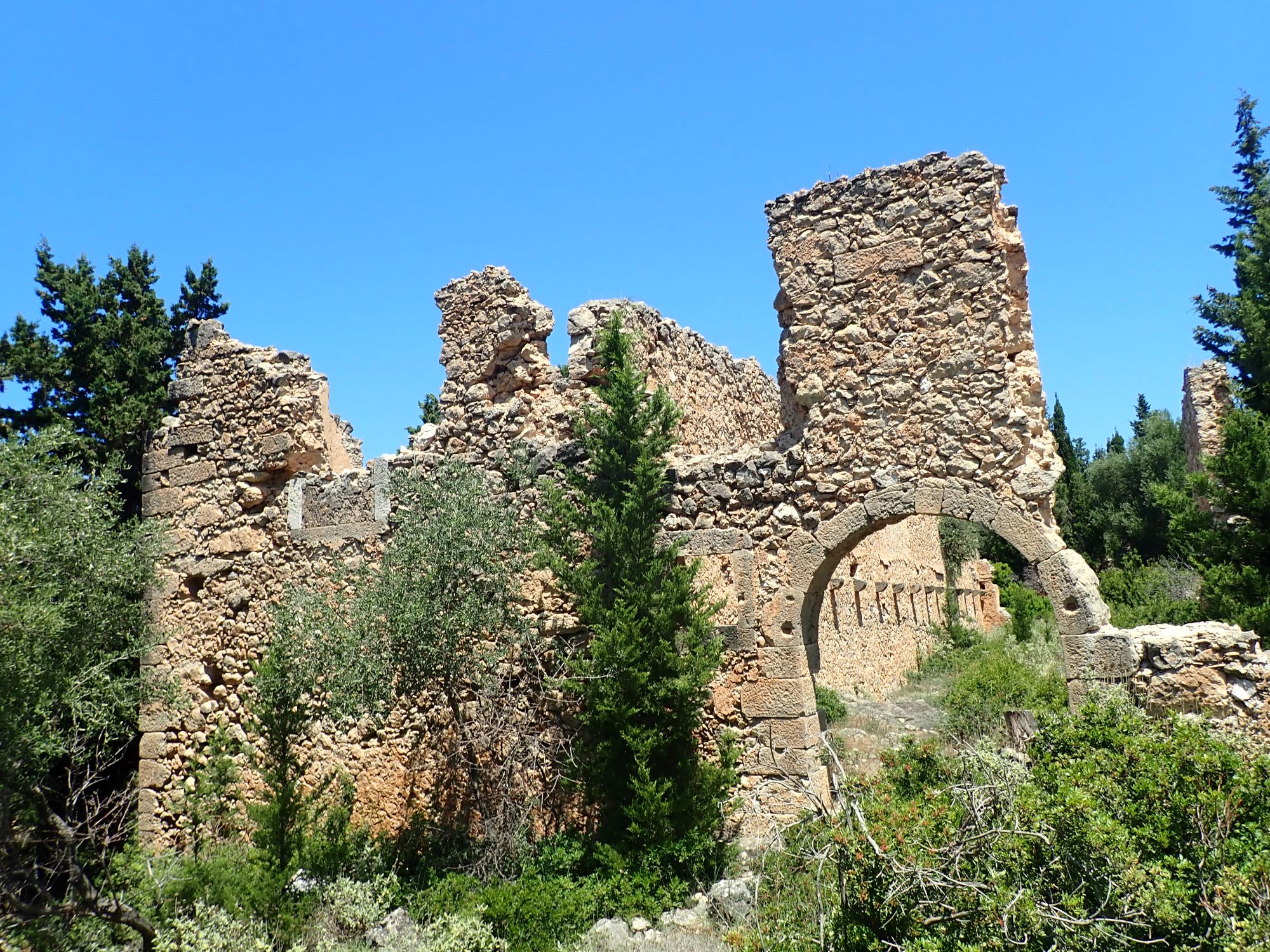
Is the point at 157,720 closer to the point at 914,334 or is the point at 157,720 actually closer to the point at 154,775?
the point at 154,775

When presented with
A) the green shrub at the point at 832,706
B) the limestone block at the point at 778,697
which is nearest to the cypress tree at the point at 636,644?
the limestone block at the point at 778,697

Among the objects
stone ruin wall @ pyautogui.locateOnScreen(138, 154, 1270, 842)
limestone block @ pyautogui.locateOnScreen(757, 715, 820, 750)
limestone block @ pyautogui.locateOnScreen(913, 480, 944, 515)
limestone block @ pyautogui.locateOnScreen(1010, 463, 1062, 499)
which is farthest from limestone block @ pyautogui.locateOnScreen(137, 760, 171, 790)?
limestone block @ pyautogui.locateOnScreen(1010, 463, 1062, 499)

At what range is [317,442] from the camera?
10.9 m

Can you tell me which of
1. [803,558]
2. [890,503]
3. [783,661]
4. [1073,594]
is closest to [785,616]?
[783,661]

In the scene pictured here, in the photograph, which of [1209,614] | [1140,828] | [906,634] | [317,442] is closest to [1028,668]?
[1209,614]

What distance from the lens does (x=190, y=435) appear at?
11172mm

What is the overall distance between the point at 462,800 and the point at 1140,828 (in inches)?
242

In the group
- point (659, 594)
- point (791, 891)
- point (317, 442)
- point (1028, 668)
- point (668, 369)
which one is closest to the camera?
point (791, 891)

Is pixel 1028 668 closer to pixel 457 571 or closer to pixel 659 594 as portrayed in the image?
pixel 659 594

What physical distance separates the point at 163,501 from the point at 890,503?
831cm

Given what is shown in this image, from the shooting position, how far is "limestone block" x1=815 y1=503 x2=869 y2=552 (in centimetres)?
858

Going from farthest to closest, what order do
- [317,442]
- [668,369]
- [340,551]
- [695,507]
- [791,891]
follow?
[668,369], [317,442], [340,551], [695,507], [791,891]

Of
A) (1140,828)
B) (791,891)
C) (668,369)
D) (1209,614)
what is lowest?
(791,891)

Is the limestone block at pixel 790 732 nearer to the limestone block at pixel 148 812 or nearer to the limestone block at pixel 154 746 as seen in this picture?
the limestone block at pixel 154 746
